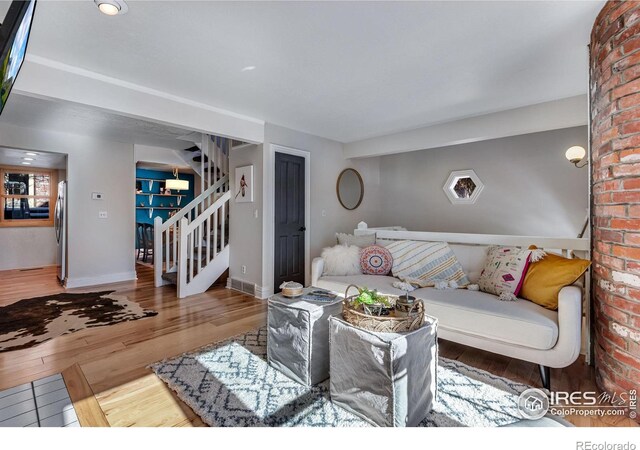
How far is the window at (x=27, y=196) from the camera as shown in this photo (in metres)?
5.80

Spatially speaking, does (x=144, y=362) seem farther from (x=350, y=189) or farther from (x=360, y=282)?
(x=350, y=189)

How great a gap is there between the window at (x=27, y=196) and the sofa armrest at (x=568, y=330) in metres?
8.10

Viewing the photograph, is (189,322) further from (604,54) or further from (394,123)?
(604,54)

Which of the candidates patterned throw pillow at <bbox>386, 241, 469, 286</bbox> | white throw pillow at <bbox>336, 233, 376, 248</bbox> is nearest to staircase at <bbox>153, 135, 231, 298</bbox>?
white throw pillow at <bbox>336, 233, 376, 248</bbox>

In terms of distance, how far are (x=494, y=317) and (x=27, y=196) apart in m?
8.00

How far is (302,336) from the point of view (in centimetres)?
191

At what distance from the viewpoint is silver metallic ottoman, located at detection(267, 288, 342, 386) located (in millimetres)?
1899

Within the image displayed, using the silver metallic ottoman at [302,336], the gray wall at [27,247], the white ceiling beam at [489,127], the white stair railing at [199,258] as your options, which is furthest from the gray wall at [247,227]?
the gray wall at [27,247]

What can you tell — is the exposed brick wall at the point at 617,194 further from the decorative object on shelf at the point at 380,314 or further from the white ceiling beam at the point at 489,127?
the white ceiling beam at the point at 489,127

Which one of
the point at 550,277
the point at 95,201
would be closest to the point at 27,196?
the point at 95,201

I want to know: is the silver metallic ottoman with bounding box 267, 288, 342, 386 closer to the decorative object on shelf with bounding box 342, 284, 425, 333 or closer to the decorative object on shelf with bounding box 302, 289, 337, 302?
the decorative object on shelf with bounding box 302, 289, 337, 302

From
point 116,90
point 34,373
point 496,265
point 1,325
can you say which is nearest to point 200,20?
point 116,90

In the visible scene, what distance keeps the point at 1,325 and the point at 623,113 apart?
516 cm
